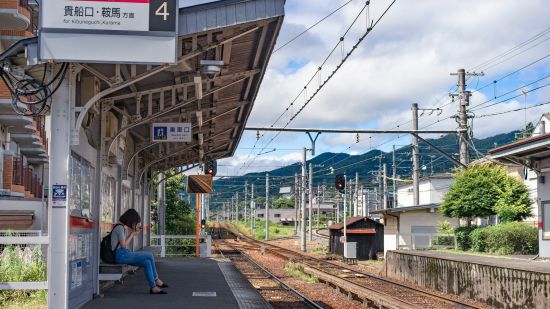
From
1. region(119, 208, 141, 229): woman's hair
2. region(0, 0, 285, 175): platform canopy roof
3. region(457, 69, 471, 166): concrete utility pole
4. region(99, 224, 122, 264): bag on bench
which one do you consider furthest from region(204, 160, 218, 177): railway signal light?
region(119, 208, 141, 229): woman's hair

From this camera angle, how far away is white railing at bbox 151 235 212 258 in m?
25.4

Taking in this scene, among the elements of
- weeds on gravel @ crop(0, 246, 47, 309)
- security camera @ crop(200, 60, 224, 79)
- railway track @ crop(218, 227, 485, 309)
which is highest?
security camera @ crop(200, 60, 224, 79)

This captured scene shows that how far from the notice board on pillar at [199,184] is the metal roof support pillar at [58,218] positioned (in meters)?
16.2

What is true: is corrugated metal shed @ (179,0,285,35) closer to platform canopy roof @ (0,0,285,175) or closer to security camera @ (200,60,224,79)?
platform canopy roof @ (0,0,285,175)

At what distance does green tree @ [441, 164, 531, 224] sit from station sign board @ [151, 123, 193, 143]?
1481 centimetres

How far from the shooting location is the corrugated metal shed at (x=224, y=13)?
933cm

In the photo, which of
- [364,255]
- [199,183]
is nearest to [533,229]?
[199,183]

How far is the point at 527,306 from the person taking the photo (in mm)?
14992

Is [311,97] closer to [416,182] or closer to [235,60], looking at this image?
[235,60]

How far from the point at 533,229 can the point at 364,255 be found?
45.5 ft

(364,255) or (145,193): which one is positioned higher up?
(145,193)

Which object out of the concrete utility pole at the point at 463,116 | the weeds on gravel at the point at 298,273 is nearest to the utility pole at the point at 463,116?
the concrete utility pole at the point at 463,116

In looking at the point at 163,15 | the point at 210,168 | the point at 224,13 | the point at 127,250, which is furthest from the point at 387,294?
the point at 163,15

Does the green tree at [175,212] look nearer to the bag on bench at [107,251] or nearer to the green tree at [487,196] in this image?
the green tree at [487,196]
